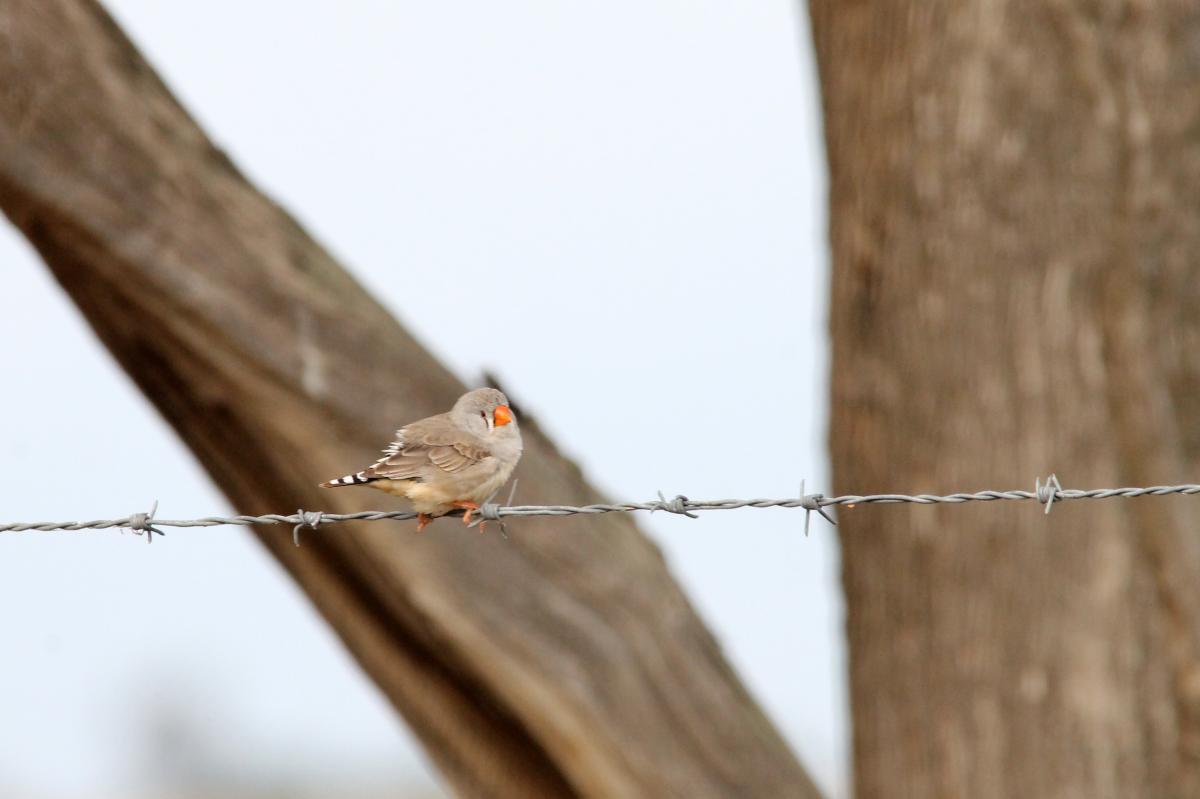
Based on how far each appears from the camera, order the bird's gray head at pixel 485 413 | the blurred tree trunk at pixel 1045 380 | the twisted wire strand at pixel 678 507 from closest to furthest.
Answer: the twisted wire strand at pixel 678 507
the bird's gray head at pixel 485 413
the blurred tree trunk at pixel 1045 380

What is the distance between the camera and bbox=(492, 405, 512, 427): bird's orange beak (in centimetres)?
474

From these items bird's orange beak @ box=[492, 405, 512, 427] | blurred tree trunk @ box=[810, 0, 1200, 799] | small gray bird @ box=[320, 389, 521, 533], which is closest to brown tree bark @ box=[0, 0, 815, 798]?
bird's orange beak @ box=[492, 405, 512, 427]

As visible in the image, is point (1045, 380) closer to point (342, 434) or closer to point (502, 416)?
point (502, 416)

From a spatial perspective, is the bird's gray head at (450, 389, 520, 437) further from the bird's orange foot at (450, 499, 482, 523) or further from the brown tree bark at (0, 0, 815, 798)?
the brown tree bark at (0, 0, 815, 798)

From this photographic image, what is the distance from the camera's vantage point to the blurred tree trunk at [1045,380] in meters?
4.90

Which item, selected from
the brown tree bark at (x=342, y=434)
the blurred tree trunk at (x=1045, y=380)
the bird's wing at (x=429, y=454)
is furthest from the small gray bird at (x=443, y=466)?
the blurred tree trunk at (x=1045, y=380)

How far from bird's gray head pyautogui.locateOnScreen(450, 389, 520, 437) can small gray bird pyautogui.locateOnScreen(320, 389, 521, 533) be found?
0.02 metres

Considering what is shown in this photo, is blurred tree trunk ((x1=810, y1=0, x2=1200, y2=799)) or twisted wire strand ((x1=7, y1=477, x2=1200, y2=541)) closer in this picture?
twisted wire strand ((x1=7, y1=477, x2=1200, y2=541))

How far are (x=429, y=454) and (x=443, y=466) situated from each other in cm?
8

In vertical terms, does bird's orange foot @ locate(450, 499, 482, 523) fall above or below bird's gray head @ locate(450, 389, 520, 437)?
below

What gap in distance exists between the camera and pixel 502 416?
188 inches

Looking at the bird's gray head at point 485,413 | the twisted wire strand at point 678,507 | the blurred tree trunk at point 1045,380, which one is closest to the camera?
the twisted wire strand at point 678,507

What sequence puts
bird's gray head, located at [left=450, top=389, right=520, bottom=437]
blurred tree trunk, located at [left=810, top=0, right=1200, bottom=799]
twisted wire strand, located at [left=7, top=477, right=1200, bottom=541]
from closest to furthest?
twisted wire strand, located at [left=7, top=477, right=1200, bottom=541]
bird's gray head, located at [left=450, top=389, right=520, bottom=437]
blurred tree trunk, located at [left=810, top=0, right=1200, bottom=799]

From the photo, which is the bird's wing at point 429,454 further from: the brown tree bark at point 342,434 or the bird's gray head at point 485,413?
the brown tree bark at point 342,434
